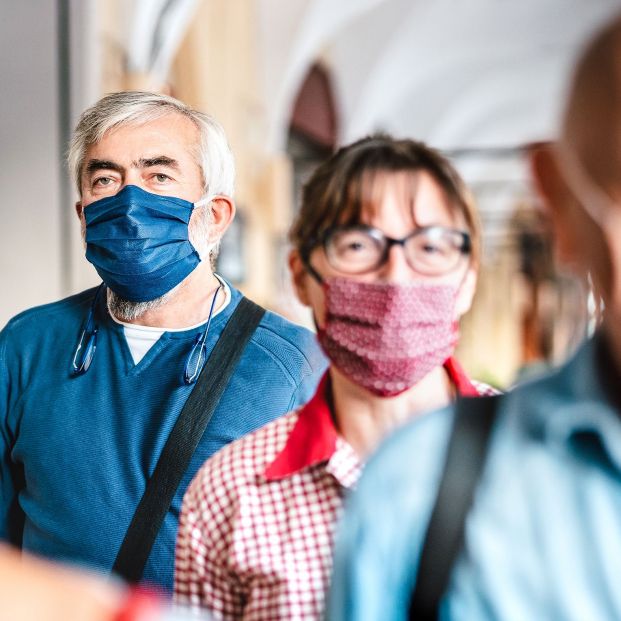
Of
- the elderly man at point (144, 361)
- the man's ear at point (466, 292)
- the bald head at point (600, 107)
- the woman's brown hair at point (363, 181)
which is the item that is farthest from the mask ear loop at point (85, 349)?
the bald head at point (600, 107)

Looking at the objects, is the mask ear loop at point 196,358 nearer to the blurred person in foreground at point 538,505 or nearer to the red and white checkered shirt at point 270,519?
the red and white checkered shirt at point 270,519

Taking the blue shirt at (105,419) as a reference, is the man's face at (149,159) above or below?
above

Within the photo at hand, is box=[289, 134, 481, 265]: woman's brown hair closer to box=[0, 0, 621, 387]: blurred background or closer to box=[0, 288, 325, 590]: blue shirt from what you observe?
box=[0, 0, 621, 387]: blurred background

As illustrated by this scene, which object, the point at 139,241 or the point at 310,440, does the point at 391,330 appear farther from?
the point at 139,241

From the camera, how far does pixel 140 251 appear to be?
1.33 metres

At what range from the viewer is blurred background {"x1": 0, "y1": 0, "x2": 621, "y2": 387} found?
163 cm

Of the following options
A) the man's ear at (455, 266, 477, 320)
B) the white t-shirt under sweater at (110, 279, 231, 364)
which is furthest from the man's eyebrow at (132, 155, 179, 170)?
the man's ear at (455, 266, 477, 320)

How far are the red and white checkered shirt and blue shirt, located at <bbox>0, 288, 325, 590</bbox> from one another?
0.52ft

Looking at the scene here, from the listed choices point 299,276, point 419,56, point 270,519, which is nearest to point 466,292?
point 299,276

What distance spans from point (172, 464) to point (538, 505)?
2.21ft

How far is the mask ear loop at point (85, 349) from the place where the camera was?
1383 millimetres

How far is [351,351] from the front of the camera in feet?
3.63

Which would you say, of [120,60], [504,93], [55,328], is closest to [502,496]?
[55,328]

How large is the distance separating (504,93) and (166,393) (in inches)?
442
